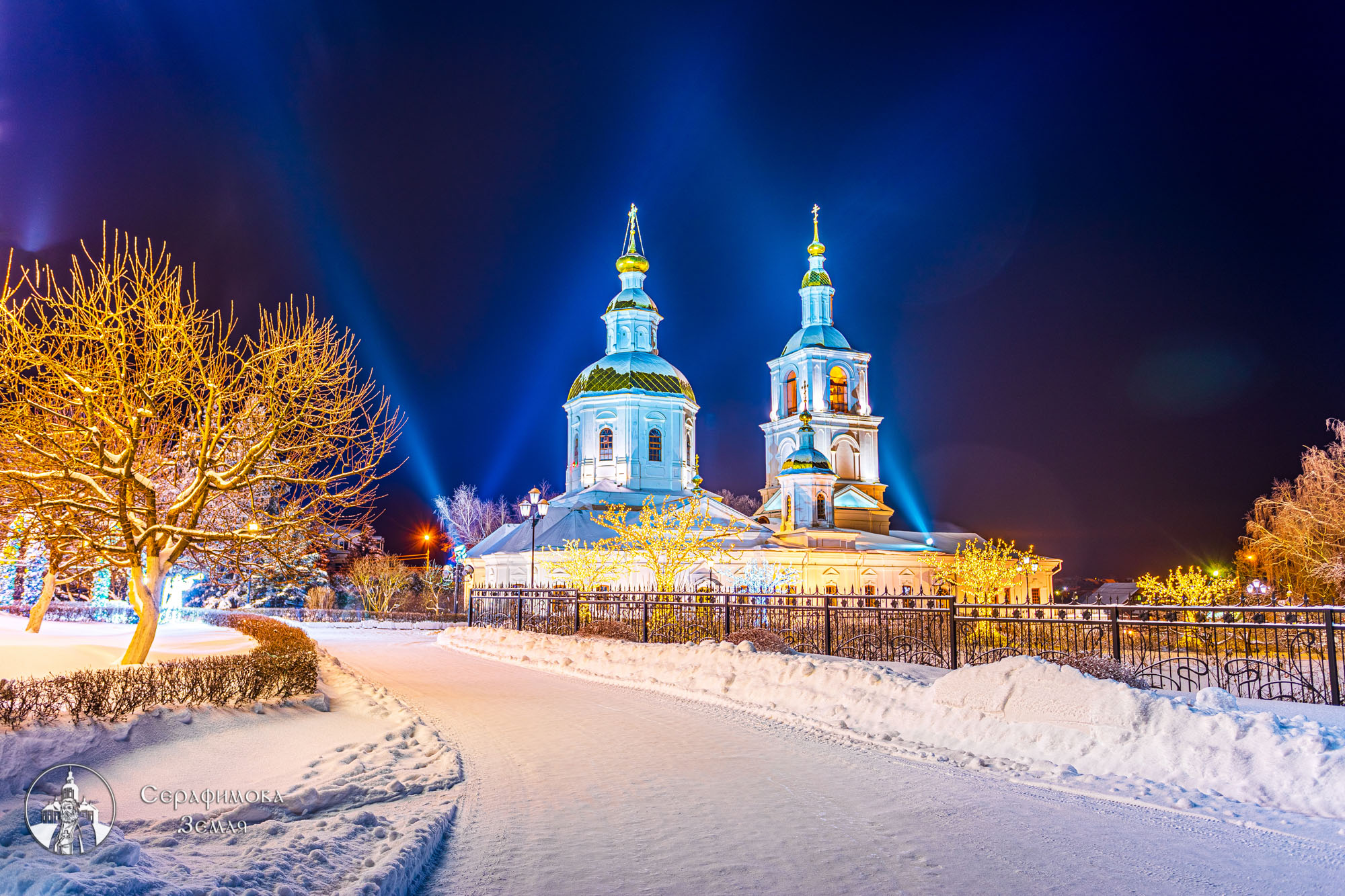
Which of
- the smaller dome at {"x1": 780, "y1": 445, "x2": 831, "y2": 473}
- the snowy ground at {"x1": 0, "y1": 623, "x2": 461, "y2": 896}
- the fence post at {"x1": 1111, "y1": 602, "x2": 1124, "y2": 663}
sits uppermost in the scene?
the smaller dome at {"x1": 780, "y1": 445, "x2": 831, "y2": 473}

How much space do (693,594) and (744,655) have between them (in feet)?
25.5

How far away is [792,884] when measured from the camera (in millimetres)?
4664

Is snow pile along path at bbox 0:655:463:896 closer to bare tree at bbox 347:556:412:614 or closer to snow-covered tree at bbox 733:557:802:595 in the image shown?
snow-covered tree at bbox 733:557:802:595

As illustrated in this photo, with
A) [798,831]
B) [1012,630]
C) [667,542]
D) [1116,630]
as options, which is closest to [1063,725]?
[798,831]

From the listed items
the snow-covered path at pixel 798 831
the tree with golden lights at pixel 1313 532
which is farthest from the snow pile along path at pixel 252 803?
the tree with golden lights at pixel 1313 532

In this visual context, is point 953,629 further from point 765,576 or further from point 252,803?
point 765,576

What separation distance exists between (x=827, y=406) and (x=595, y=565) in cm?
2997

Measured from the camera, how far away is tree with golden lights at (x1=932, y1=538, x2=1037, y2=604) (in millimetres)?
36656

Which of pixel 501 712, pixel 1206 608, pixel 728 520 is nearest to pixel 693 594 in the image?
pixel 501 712

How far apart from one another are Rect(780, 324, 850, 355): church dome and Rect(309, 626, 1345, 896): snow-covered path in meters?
52.1

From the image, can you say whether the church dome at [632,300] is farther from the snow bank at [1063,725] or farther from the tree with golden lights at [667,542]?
the snow bank at [1063,725]

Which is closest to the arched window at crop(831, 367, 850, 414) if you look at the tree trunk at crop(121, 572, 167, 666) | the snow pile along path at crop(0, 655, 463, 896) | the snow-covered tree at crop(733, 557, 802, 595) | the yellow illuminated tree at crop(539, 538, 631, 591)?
the snow-covered tree at crop(733, 557, 802, 595)

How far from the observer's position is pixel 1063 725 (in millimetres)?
7805

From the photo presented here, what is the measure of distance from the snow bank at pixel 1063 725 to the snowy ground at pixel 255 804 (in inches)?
167
